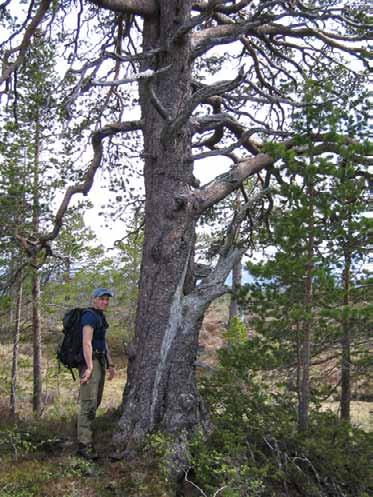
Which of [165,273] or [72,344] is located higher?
[165,273]

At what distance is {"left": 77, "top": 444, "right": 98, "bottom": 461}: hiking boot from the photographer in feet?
17.4

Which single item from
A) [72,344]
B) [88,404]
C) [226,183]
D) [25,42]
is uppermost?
[25,42]

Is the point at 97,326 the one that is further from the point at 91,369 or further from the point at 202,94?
the point at 202,94

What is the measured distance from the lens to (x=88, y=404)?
18.4 feet

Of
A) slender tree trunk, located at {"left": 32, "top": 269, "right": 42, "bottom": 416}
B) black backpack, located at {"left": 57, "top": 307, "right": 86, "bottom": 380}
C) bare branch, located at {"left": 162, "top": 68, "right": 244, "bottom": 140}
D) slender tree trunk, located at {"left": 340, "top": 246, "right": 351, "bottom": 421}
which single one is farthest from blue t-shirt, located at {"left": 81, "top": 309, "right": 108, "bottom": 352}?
slender tree trunk, located at {"left": 32, "top": 269, "right": 42, "bottom": 416}

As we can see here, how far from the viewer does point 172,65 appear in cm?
631

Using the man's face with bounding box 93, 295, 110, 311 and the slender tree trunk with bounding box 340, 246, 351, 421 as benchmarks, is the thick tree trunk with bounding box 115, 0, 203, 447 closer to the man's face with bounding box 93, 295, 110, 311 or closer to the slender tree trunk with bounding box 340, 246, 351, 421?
the man's face with bounding box 93, 295, 110, 311

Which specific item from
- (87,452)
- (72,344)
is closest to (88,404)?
(87,452)

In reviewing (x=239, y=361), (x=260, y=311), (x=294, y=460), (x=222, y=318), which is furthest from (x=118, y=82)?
(x=222, y=318)

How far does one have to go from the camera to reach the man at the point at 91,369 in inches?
214

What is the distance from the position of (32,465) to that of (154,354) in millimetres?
1725

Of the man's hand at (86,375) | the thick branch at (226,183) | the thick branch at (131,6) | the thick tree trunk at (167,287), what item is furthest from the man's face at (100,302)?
the thick branch at (131,6)

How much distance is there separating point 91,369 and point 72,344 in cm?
41

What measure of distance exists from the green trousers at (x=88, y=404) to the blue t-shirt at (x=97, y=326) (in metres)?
0.18
